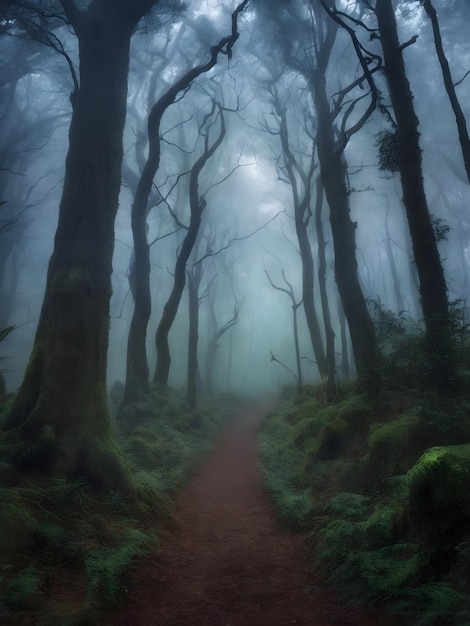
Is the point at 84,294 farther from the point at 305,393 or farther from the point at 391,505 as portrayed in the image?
the point at 305,393

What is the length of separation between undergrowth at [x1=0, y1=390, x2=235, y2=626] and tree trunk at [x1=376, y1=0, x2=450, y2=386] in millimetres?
5518

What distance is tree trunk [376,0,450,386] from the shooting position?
6973mm

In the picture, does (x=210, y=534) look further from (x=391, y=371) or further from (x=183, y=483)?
(x=391, y=371)

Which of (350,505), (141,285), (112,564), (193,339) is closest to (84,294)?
(112,564)

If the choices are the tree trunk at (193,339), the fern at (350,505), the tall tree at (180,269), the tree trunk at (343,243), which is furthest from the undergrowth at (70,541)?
the tree trunk at (193,339)

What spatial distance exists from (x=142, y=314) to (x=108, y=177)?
815cm

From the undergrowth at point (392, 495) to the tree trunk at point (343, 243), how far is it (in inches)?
35.2

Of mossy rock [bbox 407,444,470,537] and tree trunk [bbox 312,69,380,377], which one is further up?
tree trunk [bbox 312,69,380,377]

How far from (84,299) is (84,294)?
93mm

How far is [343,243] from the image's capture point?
1241cm

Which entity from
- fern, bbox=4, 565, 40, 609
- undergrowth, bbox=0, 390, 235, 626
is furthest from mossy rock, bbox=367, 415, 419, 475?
fern, bbox=4, 565, 40, 609

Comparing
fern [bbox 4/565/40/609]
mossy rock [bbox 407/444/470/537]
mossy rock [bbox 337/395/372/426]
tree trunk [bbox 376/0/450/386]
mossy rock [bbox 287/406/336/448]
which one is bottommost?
fern [bbox 4/565/40/609]

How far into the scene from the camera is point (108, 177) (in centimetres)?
786

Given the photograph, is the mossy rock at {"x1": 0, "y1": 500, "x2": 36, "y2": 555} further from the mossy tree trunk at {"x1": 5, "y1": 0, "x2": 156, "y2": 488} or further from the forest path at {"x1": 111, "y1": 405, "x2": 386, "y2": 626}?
the mossy tree trunk at {"x1": 5, "y1": 0, "x2": 156, "y2": 488}
